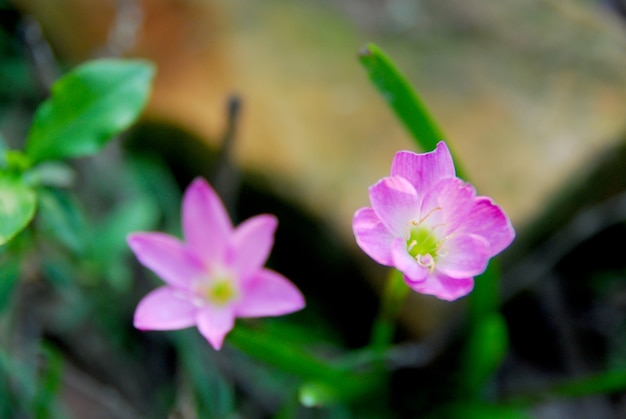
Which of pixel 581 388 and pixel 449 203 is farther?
pixel 581 388

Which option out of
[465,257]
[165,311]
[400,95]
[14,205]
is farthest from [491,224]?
[14,205]

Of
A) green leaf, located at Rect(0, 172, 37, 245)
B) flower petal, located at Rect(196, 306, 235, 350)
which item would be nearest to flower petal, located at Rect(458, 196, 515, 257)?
flower petal, located at Rect(196, 306, 235, 350)

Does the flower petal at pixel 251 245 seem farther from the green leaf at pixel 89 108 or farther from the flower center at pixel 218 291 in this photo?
the green leaf at pixel 89 108

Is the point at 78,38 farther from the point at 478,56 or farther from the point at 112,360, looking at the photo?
the point at 478,56

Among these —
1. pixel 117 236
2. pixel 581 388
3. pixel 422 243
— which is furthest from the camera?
pixel 117 236

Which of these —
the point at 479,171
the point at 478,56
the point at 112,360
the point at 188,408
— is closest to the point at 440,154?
the point at 479,171

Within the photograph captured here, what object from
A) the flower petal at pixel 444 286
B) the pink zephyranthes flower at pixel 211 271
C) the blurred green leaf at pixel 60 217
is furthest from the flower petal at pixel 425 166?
the blurred green leaf at pixel 60 217

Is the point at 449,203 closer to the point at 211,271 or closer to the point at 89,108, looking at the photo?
the point at 211,271
